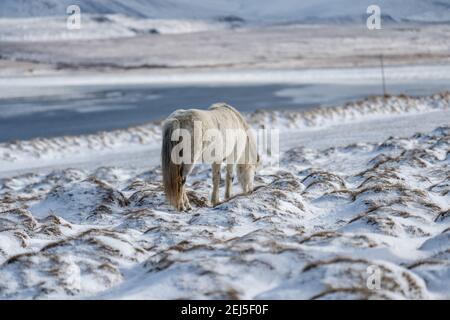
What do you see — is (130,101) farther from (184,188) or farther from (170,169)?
(170,169)

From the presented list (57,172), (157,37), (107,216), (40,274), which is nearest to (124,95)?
(57,172)

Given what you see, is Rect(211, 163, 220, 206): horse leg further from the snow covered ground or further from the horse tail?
the horse tail

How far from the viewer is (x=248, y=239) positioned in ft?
21.1

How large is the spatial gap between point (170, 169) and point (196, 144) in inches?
17.1

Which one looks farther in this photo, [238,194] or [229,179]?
[229,179]

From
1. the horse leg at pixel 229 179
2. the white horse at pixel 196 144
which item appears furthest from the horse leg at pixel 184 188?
the horse leg at pixel 229 179

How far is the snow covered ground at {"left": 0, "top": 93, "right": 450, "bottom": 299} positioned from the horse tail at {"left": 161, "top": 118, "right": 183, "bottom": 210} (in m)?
0.35

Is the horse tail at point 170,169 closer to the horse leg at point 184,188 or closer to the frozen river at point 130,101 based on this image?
the horse leg at point 184,188

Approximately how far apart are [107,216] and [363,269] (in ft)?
16.0

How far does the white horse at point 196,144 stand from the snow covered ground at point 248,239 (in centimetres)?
43

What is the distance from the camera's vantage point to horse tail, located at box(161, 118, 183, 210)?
871 centimetres

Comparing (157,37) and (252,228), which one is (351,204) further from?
(157,37)

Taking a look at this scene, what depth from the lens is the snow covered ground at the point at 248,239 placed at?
524 cm

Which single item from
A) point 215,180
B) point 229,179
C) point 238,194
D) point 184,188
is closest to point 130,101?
point 229,179
